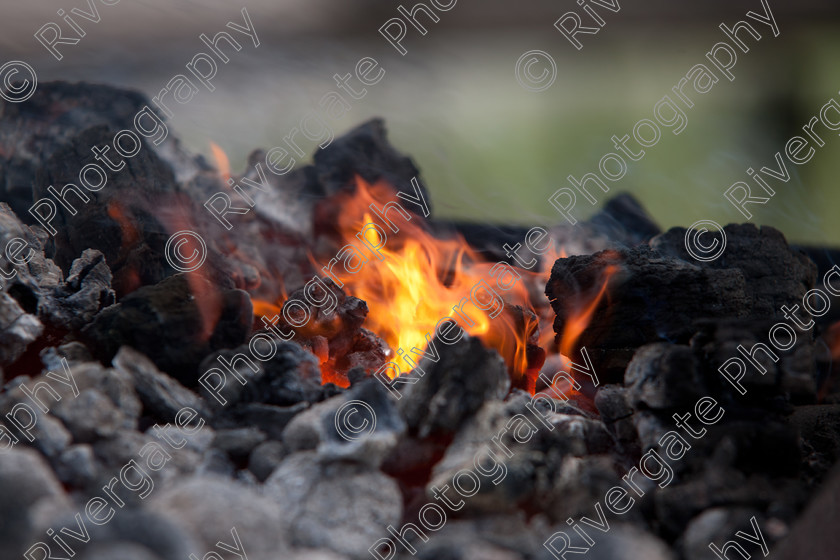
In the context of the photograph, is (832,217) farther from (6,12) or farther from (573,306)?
(6,12)

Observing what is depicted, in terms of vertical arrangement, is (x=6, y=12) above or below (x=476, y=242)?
below

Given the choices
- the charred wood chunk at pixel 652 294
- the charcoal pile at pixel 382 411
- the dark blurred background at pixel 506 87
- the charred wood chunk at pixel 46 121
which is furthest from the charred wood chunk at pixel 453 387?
the charred wood chunk at pixel 46 121

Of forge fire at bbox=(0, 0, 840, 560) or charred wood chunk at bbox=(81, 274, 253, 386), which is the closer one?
forge fire at bbox=(0, 0, 840, 560)

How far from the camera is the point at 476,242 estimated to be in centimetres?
296

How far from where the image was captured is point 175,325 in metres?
1.79

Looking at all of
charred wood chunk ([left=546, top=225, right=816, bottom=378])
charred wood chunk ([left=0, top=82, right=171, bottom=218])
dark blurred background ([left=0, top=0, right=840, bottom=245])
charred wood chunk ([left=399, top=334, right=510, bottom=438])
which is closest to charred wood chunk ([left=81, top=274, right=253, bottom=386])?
charred wood chunk ([left=399, top=334, right=510, bottom=438])

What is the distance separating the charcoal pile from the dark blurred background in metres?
0.71

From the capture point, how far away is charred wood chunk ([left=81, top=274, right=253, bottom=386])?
5.76 feet

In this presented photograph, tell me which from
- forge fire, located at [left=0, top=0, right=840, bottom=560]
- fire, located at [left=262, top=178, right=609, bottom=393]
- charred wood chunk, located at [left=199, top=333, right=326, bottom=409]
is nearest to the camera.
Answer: forge fire, located at [left=0, top=0, right=840, bottom=560]

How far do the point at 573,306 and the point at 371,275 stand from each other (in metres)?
0.93

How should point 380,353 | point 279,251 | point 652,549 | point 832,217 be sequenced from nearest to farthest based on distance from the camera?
1. point 652,549
2. point 380,353
3. point 279,251
4. point 832,217

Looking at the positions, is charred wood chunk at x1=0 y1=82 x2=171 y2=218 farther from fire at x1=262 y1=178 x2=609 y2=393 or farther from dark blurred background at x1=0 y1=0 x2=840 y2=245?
fire at x1=262 y1=178 x2=609 y2=393

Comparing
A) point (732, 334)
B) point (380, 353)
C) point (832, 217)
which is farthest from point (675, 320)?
Answer: point (832, 217)

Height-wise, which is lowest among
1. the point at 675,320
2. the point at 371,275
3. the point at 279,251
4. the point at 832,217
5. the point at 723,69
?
the point at 279,251
